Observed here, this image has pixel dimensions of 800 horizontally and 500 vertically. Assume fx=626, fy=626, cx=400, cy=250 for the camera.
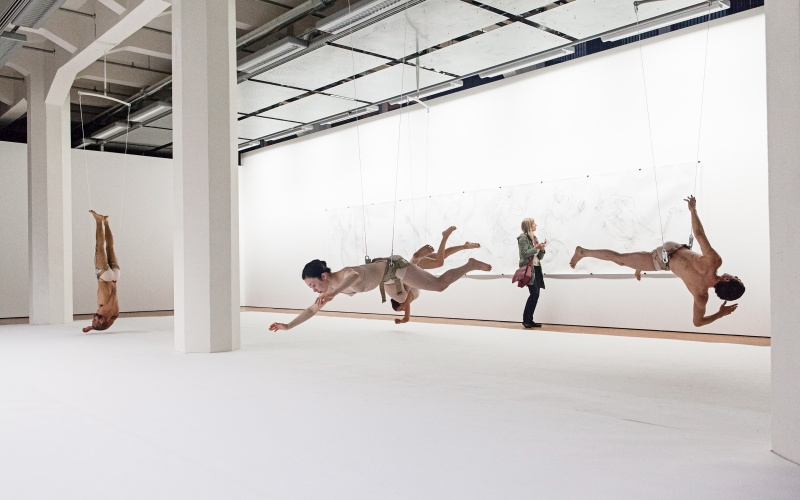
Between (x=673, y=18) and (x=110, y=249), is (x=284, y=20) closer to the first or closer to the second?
(x=110, y=249)

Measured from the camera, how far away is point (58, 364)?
6102 mm

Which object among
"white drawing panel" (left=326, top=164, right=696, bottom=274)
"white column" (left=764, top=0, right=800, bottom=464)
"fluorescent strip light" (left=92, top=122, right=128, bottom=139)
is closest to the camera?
"white column" (left=764, top=0, right=800, bottom=464)

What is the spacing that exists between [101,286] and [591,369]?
7312mm

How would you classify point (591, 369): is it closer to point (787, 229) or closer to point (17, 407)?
point (787, 229)

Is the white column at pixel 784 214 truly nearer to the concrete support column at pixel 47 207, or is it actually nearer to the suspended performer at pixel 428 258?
the suspended performer at pixel 428 258

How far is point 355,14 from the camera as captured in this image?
25.2 feet

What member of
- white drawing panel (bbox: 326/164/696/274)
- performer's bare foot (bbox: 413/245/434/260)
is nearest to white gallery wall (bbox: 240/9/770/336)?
white drawing panel (bbox: 326/164/696/274)

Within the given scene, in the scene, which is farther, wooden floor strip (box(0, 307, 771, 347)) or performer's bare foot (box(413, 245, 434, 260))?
performer's bare foot (box(413, 245, 434, 260))

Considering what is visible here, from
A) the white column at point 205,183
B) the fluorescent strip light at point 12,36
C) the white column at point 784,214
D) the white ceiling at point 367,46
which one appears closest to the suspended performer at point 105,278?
the fluorescent strip light at point 12,36

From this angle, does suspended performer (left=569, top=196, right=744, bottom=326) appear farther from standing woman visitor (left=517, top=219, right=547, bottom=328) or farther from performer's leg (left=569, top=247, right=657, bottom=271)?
standing woman visitor (left=517, top=219, right=547, bottom=328)

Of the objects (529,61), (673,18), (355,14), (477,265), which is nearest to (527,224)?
(529,61)

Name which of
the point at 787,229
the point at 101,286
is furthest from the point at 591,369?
the point at 101,286

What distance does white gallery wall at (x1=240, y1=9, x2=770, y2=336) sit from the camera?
26.0 ft

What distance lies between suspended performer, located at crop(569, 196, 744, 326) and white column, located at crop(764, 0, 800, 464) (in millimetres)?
3081
